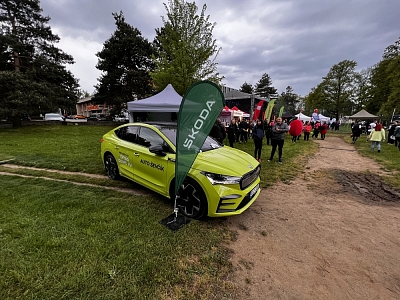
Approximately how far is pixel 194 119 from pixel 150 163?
1476 millimetres

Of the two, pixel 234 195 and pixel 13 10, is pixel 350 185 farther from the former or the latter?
pixel 13 10

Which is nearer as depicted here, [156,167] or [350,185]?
[156,167]

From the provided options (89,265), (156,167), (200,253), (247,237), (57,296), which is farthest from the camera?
(156,167)

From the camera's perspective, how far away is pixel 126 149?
13.9 feet

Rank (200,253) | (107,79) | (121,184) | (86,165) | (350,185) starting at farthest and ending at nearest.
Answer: (107,79), (86,165), (350,185), (121,184), (200,253)

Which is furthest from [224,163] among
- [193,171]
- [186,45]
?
[186,45]

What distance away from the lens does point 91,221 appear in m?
2.98

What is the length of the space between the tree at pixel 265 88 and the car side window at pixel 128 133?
6284 centimetres

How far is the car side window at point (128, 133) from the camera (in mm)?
4280

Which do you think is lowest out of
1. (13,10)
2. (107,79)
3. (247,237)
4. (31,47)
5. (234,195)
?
(247,237)

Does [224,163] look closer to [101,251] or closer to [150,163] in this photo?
[150,163]

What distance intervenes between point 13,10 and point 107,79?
849cm

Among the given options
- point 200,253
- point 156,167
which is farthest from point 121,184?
point 200,253

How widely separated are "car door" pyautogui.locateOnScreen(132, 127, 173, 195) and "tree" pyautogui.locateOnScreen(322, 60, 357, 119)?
144 ft
